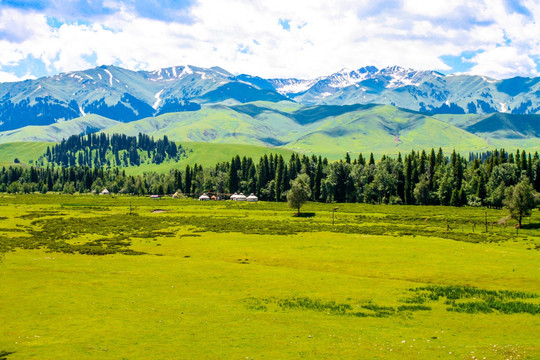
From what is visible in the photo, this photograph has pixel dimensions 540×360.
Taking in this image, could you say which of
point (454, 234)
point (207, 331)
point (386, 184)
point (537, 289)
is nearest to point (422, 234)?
point (454, 234)

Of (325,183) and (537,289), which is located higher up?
(325,183)

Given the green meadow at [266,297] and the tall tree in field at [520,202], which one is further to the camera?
the tall tree in field at [520,202]

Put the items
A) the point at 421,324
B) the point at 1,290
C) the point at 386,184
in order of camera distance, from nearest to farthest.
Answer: the point at 421,324 < the point at 1,290 < the point at 386,184

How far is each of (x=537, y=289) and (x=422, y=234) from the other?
48.8m

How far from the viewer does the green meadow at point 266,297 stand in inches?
986

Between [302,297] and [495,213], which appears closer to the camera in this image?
[302,297]

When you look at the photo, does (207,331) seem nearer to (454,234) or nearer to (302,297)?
(302,297)

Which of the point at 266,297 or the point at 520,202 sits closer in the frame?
the point at 266,297

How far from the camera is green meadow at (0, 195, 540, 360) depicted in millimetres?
25047

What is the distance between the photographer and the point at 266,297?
37.8 meters

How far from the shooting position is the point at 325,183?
19438cm

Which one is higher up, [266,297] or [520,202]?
[520,202]

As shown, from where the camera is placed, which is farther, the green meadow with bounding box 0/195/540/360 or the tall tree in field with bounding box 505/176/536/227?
the tall tree in field with bounding box 505/176/536/227

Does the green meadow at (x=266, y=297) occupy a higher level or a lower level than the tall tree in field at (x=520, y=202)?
lower
